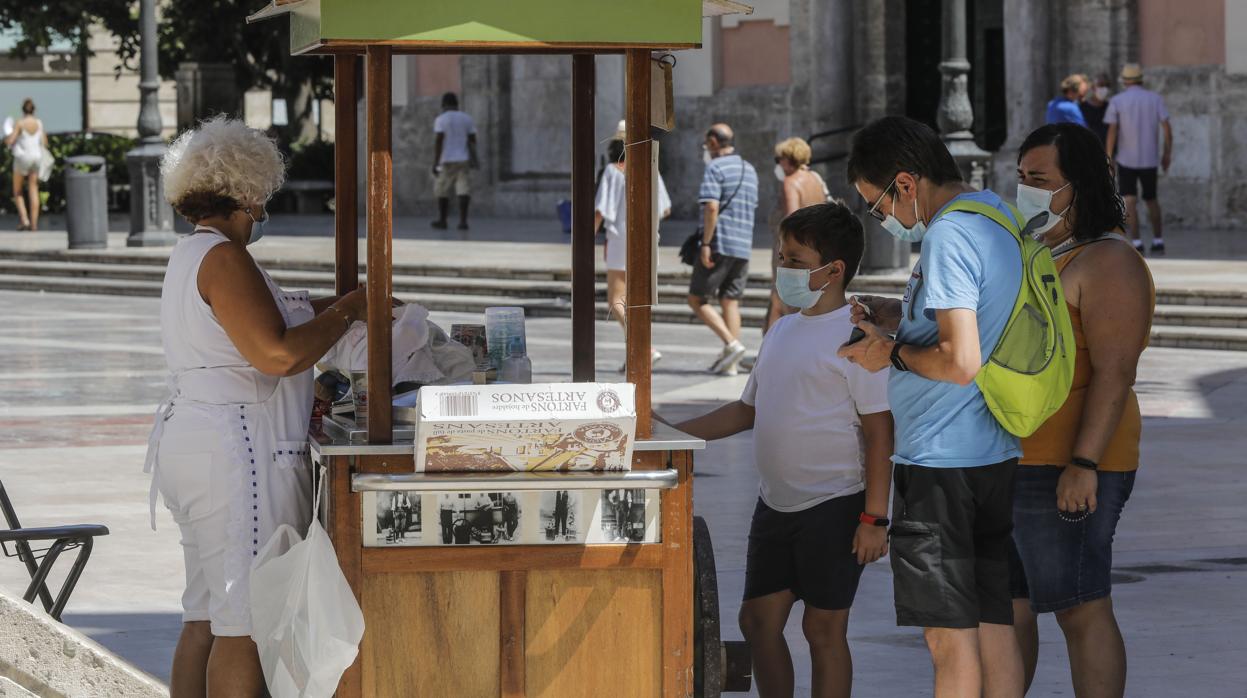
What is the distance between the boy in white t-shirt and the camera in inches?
200

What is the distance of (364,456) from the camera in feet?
14.9

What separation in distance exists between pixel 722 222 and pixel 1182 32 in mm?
11102

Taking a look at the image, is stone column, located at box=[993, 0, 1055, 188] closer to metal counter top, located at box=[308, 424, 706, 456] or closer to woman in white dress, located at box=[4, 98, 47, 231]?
woman in white dress, located at box=[4, 98, 47, 231]

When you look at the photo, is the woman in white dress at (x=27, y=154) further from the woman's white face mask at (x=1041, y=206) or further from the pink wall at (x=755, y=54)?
the woman's white face mask at (x=1041, y=206)

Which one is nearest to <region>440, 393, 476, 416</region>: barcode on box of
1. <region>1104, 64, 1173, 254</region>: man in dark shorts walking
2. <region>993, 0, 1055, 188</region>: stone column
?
<region>1104, 64, 1173, 254</region>: man in dark shorts walking

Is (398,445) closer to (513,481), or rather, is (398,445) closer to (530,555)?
(513,481)

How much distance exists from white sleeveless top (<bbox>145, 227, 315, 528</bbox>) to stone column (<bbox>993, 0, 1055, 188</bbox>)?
62.6ft

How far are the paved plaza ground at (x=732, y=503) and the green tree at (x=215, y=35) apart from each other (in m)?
17.2

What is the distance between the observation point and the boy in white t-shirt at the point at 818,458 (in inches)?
200

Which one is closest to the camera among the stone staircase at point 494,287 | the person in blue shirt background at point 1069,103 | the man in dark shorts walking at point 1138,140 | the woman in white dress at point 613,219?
the woman in white dress at point 613,219

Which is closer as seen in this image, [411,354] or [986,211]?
[986,211]

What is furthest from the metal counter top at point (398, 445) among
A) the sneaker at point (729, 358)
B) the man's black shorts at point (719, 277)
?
the sneaker at point (729, 358)

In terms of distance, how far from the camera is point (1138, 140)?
18953mm

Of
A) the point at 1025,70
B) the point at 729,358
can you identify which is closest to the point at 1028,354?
the point at 729,358
